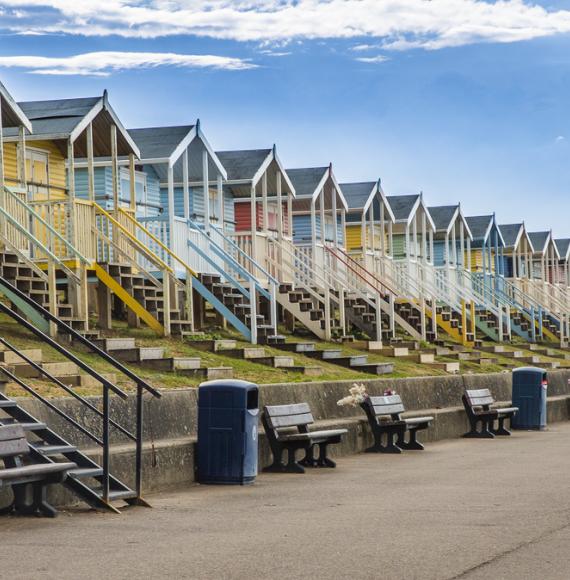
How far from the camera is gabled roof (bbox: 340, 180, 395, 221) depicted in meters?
41.4

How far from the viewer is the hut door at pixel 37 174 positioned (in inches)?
1056

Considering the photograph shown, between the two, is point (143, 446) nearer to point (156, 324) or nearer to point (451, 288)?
point (156, 324)

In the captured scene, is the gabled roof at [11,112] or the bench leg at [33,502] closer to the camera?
the bench leg at [33,502]

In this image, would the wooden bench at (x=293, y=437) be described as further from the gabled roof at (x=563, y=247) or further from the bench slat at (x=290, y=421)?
the gabled roof at (x=563, y=247)

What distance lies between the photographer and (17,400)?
1121 cm

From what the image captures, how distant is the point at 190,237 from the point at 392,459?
506 inches

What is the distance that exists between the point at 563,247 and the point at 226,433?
2246 inches

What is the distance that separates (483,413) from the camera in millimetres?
20109

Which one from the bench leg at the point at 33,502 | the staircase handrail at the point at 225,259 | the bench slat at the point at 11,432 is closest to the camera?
the bench slat at the point at 11,432

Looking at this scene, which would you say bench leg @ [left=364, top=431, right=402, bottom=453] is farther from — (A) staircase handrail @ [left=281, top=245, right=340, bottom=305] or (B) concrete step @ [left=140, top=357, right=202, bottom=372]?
(A) staircase handrail @ [left=281, top=245, right=340, bottom=305]

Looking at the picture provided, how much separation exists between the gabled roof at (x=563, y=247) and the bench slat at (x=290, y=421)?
2109 inches

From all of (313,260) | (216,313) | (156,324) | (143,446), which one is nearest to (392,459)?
(143,446)

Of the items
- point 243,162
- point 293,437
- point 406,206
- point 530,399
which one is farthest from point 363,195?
point 293,437

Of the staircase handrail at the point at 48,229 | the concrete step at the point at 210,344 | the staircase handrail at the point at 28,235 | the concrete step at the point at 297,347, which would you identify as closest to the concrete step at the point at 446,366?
the concrete step at the point at 297,347
